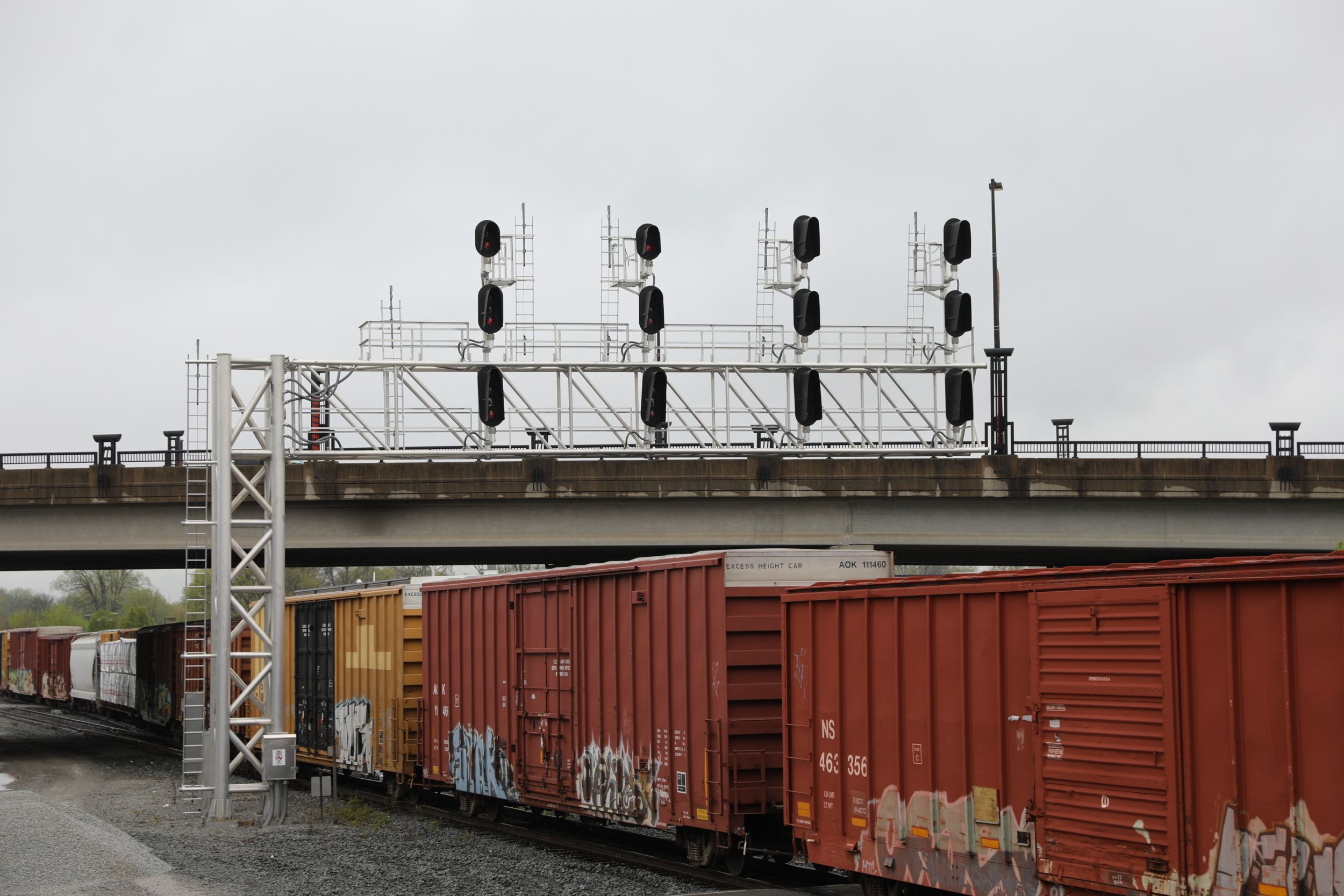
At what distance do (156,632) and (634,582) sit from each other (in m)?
29.6

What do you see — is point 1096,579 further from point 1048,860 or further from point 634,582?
point 634,582

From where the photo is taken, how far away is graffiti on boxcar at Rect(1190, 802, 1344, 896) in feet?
27.0

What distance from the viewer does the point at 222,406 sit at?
21.5 meters

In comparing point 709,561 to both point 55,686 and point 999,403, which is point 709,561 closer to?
point 999,403

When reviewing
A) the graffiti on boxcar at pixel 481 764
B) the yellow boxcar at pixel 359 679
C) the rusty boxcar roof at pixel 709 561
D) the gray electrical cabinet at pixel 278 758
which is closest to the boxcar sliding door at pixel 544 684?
the rusty boxcar roof at pixel 709 561

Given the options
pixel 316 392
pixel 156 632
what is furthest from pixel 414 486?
pixel 156 632

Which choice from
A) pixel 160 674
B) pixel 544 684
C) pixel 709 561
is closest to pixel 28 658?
pixel 160 674

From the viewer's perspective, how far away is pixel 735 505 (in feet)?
109

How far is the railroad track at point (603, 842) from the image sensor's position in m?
15.0

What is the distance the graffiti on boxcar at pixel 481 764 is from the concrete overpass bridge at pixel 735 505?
11764mm

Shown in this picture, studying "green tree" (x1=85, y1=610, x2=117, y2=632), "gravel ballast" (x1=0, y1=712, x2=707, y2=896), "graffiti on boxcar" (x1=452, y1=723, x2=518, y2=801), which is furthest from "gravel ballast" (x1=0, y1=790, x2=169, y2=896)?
"green tree" (x1=85, y1=610, x2=117, y2=632)

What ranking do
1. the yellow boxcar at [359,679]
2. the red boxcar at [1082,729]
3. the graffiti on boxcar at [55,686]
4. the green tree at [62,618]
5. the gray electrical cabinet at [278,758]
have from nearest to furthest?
the red boxcar at [1082,729] → the gray electrical cabinet at [278,758] → the yellow boxcar at [359,679] → the graffiti on boxcar at [55,686] → the green tree at [62,618]

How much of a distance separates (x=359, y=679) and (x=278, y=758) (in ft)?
13.4

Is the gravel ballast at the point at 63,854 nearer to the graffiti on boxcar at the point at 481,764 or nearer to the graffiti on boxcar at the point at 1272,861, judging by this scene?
the graffiti on boxcar at the point at 481,764
